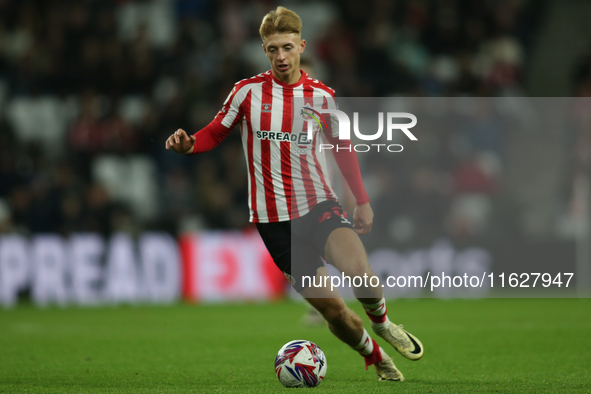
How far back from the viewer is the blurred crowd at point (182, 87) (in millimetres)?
12266

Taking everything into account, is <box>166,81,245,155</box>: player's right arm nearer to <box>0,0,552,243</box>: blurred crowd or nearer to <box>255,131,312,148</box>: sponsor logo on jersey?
<box>255,131,312,148</box>: sponsor logo on jersey

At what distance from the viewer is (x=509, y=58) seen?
Result: 1428 centimetres

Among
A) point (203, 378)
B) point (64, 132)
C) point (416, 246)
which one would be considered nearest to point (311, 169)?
point (203, 378)

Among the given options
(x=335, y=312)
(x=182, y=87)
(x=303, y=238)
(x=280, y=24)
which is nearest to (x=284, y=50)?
(x=280, y=24)

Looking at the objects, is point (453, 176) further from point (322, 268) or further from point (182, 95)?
point (322, 268)

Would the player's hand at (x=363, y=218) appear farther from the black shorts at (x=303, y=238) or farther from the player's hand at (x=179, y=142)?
the player's hand at (x=179, y=142)

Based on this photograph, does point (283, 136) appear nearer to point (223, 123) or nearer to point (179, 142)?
point (223, 123)

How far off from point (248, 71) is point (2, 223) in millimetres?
4720

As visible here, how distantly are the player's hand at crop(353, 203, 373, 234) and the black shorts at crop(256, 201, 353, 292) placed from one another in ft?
0.56

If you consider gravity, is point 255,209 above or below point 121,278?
above

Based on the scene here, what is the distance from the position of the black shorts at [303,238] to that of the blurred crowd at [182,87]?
7003 millimetres

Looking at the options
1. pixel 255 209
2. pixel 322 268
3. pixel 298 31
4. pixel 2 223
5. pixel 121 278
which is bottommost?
pixel 121 278

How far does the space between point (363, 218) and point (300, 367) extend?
3.19 feet

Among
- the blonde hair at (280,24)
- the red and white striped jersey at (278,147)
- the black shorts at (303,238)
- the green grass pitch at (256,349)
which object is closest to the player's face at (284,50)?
the blonde hair at (280,24)
